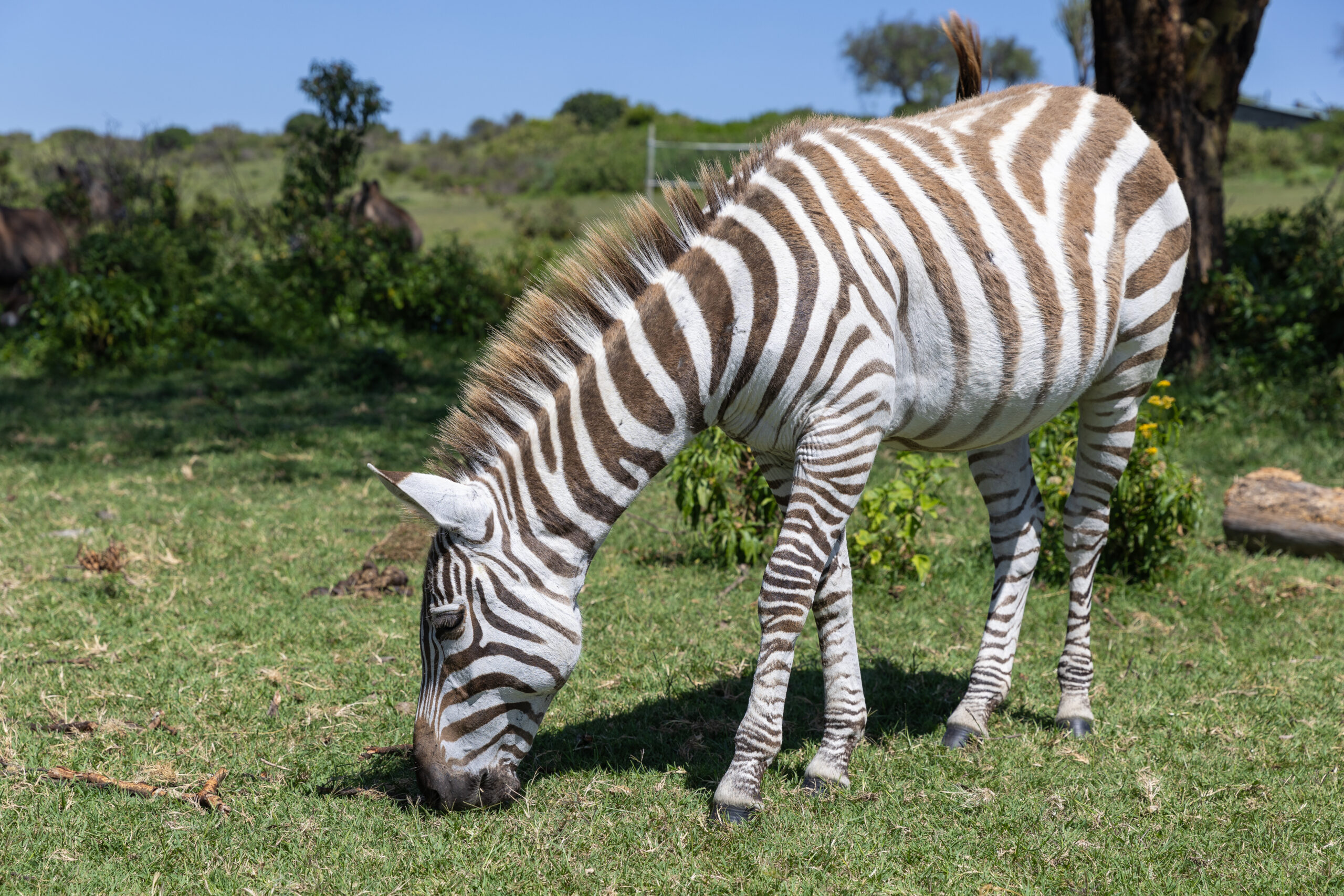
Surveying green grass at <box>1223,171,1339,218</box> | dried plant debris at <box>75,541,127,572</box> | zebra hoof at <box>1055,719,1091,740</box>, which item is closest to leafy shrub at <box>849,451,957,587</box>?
zebra hoof at <box>1055,719,1091,740</box>

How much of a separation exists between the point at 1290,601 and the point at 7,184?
93.5 feet

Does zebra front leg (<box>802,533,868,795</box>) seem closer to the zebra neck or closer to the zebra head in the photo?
the zebra neck

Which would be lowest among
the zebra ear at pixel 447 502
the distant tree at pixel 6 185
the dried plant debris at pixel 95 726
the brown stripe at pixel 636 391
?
the dried plant debris at pixel 95 726

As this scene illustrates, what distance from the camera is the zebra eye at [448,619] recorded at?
3275 mm

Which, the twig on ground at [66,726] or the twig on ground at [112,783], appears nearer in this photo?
the twig on ground at [112,783]

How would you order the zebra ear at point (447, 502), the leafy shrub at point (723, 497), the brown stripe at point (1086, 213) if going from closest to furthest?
1. the zebra ear at point (447, 502)
2. the brown stripe at point (1086, 213)
3. the leafy shrub at point (723, 497)

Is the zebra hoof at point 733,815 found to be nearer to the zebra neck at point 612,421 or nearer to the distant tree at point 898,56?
the zebra neck at point 612,421

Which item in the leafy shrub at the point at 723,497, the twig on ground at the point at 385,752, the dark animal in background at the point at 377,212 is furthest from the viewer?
the dark animal in background at the point at 377,212

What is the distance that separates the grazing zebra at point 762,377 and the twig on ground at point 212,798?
2.70 feet

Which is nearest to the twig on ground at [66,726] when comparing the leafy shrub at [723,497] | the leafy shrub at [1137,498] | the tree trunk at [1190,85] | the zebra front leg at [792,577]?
the zebra front leg at [792,577]

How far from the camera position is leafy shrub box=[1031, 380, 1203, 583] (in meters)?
6.11

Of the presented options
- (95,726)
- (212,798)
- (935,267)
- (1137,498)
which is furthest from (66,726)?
(1137,498)

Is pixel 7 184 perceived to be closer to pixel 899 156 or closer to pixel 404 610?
pixel 404 610

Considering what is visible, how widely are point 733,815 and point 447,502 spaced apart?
154cm
